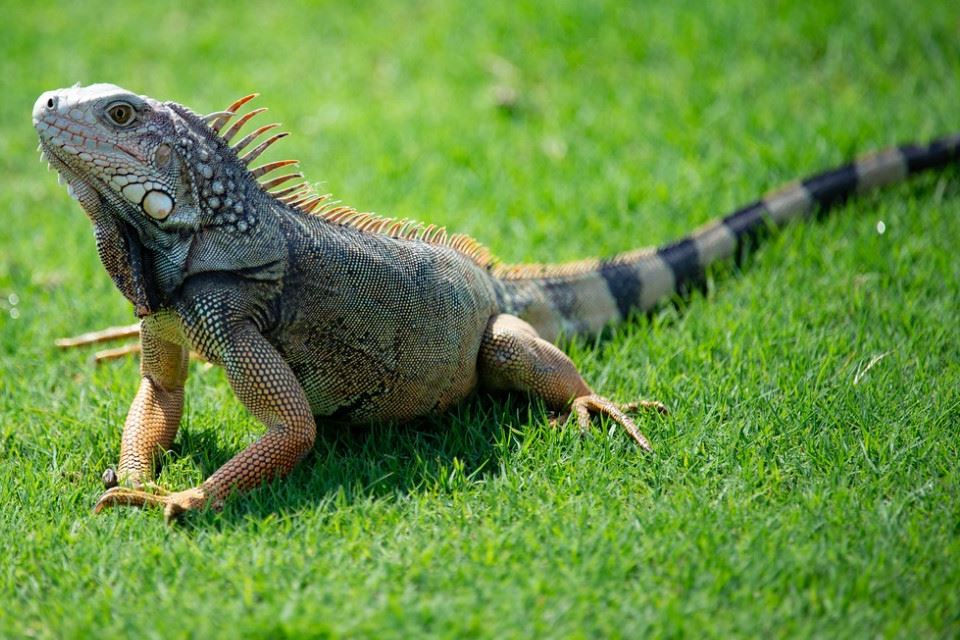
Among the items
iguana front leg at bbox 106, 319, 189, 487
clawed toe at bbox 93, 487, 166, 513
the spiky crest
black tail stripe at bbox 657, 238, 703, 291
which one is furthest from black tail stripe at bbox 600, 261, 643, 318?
clawed toe at bbox 93, 487, 166, 513

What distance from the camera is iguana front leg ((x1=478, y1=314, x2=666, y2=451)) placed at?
477 cm

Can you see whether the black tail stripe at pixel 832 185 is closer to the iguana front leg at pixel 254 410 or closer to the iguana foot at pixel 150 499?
the iguana front leg at pixel 254 410

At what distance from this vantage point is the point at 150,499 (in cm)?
414

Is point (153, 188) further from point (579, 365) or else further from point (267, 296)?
point (579, 365)

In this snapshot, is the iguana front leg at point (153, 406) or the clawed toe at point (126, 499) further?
the iguana front leg at point (153, 406)

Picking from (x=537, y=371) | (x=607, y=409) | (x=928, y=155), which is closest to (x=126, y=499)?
(x=537, y=371)

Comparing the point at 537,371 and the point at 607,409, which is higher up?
the point at 537,371

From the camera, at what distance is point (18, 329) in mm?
5848

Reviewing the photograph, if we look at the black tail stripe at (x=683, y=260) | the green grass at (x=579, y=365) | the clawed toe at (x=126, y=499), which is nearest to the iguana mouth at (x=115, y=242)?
the clawed toe at (x=126, y=499)

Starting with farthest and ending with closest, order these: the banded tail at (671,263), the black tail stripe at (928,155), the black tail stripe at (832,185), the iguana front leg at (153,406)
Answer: the black tail stripe at (928,155), the black tail stripe at (832,185), the banded tail at (671,263), the iguana front leg at (153,406)

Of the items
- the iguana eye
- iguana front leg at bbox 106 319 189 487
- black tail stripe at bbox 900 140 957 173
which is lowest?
iguana front leg at bbox 106 319 189 487

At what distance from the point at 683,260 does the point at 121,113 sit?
324 centimetres

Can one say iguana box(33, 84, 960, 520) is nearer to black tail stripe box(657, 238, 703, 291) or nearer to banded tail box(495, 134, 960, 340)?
banded tail box(495, 134, 960, 340)

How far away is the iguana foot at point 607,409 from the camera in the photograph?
15.0 feet
